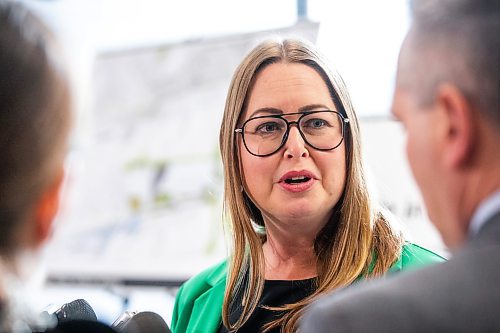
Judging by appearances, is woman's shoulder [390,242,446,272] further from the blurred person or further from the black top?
the blurred person

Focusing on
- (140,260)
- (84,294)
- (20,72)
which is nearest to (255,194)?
(20,72)

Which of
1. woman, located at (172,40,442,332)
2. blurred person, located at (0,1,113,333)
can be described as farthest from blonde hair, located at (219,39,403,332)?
blurred person, located at (0,1,113,333)

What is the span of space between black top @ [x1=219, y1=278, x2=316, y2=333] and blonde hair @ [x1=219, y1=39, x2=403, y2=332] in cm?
1

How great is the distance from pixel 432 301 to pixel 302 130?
90 centimetres

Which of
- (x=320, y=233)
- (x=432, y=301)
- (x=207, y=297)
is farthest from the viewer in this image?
(x=207, y=297)

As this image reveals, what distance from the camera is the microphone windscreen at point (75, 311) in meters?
1.14

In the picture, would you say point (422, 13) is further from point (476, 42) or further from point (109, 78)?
point (109, 78)

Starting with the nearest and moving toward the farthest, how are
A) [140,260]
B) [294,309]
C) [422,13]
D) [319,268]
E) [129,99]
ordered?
[422,13] → [294,309] → [319,268] → [140,260] → [129,99]

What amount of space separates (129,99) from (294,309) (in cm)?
218

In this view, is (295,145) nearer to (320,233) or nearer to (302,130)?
(302,130)

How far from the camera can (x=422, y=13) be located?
0.84m

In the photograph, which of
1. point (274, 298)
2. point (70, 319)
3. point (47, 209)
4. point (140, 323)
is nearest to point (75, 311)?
point (140, 323)

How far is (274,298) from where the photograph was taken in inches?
61.1

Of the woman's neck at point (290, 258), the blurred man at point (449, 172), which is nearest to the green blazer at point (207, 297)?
the woman's neck at point (290, 258)
